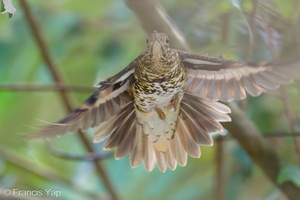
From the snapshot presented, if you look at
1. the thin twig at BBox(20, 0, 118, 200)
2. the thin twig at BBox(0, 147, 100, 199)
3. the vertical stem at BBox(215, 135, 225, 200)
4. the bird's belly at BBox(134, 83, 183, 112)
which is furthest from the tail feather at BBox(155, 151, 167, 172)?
the thin twig at BBox(0, 147, 100, 199)

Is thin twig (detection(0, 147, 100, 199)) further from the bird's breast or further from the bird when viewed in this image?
the bird's breast

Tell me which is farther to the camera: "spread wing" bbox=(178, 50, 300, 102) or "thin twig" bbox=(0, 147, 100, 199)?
"thin twig" bbox=(0, 147, 100, 199)

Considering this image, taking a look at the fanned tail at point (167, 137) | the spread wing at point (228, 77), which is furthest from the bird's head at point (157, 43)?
the fanned tail at point (167, 137)

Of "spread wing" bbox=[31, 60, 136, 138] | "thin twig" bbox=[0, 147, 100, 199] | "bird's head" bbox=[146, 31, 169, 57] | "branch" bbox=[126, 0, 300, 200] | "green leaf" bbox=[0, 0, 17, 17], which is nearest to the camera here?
"green leaf" bbox=[0, 0, 17, 17]

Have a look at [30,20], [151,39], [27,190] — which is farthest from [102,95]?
[27,190]

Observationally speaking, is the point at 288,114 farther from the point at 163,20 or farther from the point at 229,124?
the point at 163,20

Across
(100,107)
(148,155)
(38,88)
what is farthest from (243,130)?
(38,88)
